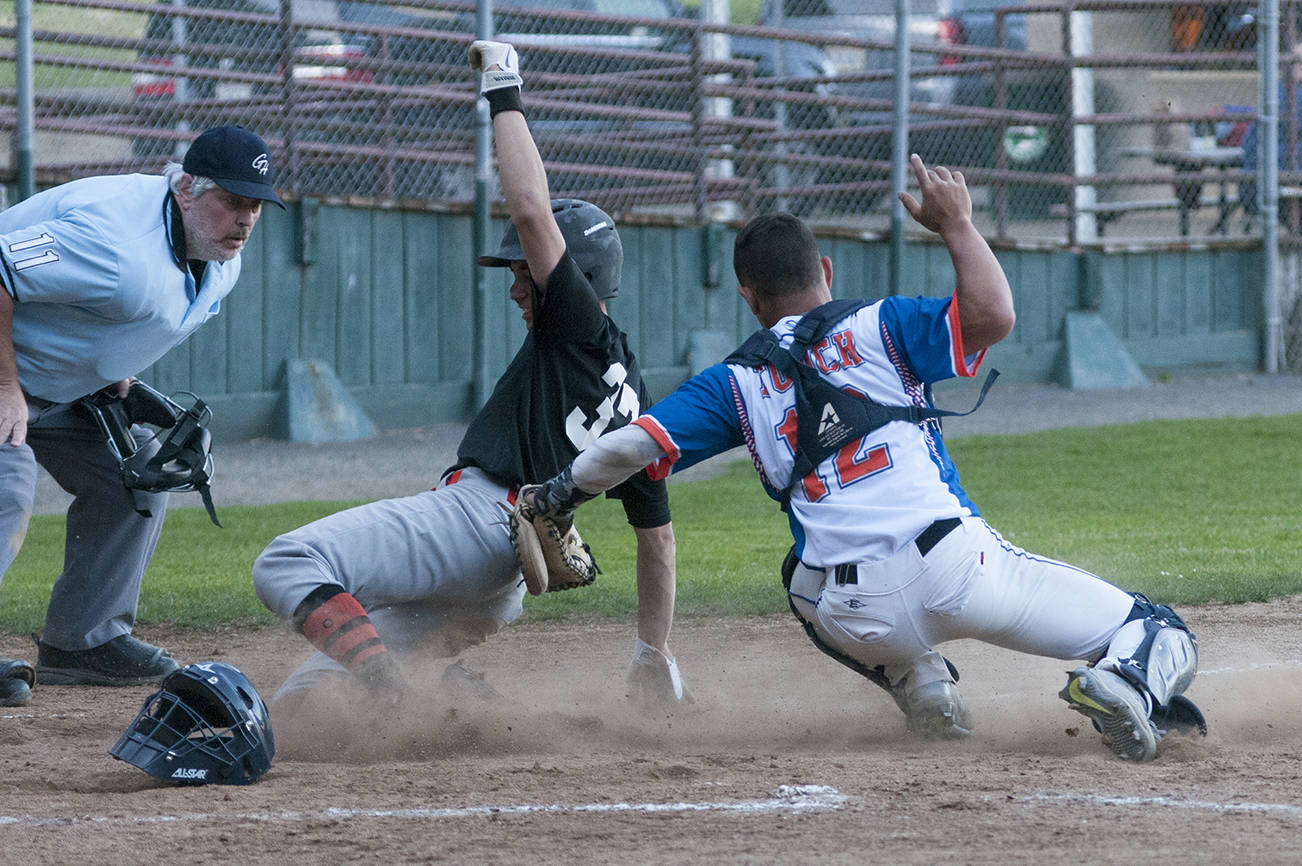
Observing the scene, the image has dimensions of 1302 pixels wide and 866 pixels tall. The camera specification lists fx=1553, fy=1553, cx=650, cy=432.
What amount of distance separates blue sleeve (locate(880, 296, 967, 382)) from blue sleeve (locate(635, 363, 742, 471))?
0.46m

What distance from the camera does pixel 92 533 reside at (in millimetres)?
5516

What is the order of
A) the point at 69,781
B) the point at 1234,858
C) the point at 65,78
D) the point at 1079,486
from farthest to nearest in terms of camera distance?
the point at 65,78, the point at 1079,486, the point at 69,781, the point at 1234,858

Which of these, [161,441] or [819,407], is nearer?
[819,407]

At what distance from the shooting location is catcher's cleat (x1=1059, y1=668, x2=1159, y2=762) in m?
3.87

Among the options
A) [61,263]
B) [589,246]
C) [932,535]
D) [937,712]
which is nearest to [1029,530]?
[937,712]

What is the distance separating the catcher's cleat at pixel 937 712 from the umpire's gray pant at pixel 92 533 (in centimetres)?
277

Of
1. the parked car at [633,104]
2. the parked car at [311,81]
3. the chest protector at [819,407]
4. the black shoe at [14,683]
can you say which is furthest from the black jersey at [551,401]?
the parked car at [633,104]

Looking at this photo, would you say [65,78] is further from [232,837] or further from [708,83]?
[232,837]

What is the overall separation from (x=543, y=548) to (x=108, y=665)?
211 centimetres

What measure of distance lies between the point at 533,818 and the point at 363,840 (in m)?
0.39

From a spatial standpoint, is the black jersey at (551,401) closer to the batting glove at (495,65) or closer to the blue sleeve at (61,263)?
the batting glove at (495,65)

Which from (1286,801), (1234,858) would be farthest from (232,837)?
(1286,801)

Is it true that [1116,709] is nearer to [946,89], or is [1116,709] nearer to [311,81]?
[311,81]

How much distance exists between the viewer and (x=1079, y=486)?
9.75m
